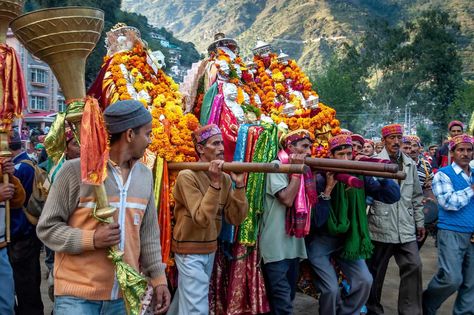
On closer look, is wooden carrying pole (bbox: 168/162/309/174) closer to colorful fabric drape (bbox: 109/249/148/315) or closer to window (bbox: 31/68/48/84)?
colorful fabric drape (bbox: 109/249/148/315)

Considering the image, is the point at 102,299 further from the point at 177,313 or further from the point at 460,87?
the point at 460,87

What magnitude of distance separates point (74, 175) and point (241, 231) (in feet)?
8.24

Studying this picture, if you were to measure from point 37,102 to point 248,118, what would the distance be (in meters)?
37.0

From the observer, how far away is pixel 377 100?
56531 millimetres

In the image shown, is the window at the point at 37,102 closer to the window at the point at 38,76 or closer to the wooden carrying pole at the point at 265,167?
the window at the point at 38,76

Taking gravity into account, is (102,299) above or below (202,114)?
below

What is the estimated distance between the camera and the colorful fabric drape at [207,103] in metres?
6.04

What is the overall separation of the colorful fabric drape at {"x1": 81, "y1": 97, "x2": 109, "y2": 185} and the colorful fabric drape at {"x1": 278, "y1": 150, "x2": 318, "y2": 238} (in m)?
2.46

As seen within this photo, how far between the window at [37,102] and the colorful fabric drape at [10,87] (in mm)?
37164

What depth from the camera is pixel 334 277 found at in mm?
5086

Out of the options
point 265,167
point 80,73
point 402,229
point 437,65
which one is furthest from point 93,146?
point 437,65

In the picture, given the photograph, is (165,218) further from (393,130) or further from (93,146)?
(393,130)

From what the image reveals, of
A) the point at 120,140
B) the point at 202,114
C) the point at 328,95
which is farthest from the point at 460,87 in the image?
the point at 120,140

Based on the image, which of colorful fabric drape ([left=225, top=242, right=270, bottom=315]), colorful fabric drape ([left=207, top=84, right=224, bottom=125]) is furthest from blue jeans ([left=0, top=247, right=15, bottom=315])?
colorful fabric drape ([left=207, top=84, right=224, bottom=125])
